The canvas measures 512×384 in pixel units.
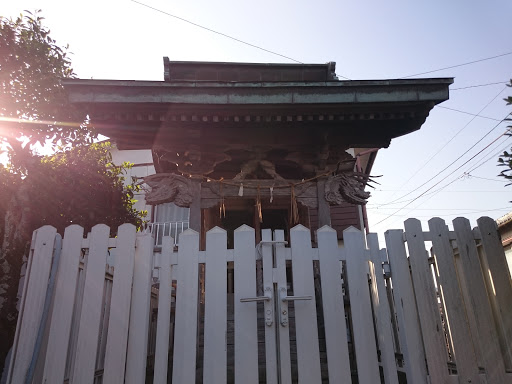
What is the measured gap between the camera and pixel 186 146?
6.36 meters

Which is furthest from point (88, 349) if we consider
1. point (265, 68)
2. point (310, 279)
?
point (265, 68)

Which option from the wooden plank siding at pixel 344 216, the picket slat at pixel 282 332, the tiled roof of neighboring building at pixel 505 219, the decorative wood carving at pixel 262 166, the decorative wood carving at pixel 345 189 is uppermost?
the wooden plank siding at pixel 344 216

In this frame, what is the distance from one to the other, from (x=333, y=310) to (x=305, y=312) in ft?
0.84

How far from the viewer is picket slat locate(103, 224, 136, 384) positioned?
3.00m

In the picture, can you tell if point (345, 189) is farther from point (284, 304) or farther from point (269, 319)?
point (269, 319)

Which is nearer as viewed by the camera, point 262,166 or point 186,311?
point 186,311

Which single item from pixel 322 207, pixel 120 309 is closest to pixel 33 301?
pixel 120 309

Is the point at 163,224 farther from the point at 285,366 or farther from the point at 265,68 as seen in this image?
the point at 285,366

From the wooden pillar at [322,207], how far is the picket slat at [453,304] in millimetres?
2841

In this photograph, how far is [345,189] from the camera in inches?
255

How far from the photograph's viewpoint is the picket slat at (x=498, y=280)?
10.4 ft

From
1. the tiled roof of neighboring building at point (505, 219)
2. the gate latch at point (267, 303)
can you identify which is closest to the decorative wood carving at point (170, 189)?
the gate latch at point (267, 303)

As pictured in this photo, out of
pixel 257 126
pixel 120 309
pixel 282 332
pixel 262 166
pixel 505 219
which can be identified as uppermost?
pixel 257 126

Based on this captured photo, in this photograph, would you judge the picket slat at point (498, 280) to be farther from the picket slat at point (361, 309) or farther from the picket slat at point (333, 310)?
the picket slat at point (333, 310)
